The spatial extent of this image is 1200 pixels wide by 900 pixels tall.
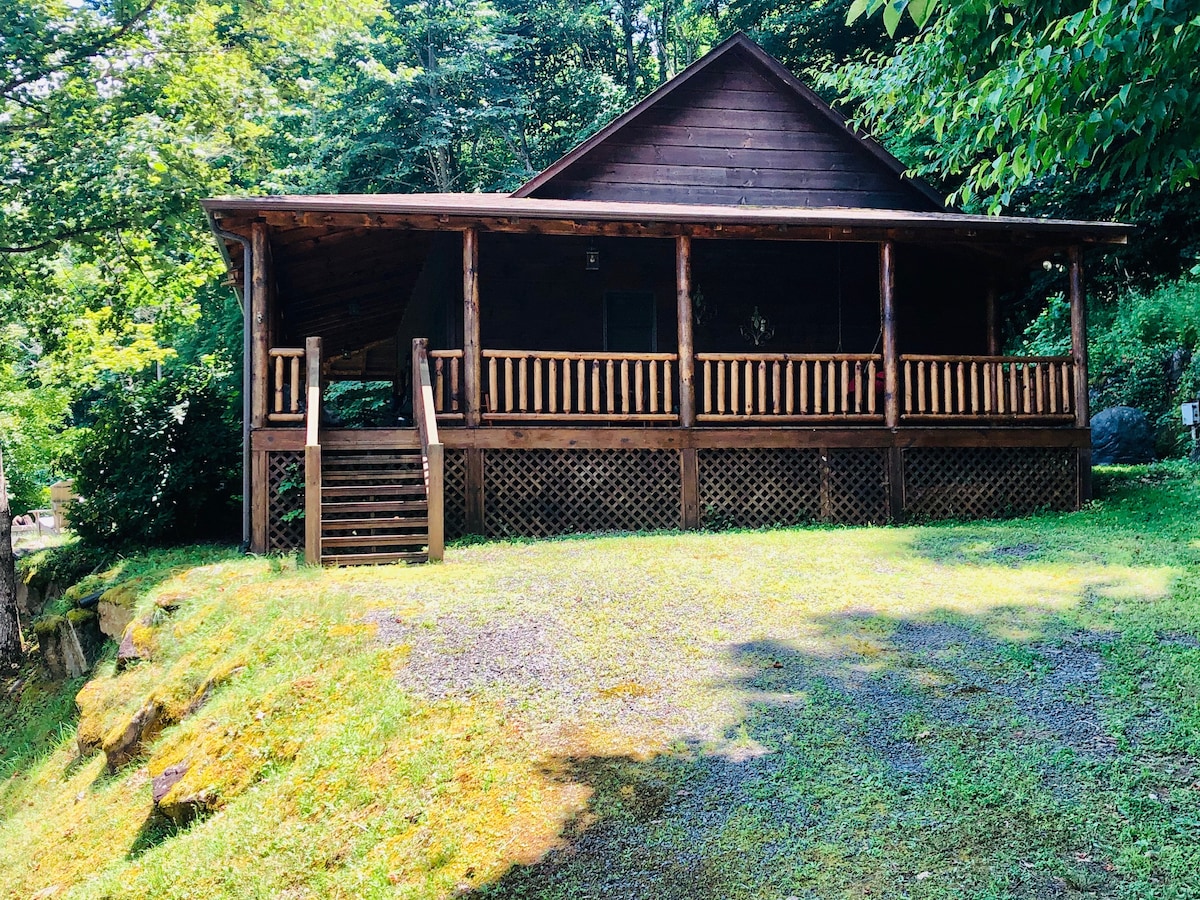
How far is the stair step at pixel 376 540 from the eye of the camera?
9.55 m

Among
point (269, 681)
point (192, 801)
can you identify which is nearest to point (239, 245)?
point (269, 681)

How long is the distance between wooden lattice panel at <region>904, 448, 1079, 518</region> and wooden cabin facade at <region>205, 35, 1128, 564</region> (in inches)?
1.2

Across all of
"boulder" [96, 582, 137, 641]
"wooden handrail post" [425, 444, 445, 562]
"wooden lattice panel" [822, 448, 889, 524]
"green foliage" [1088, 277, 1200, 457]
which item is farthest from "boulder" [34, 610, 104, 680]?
"green foliage" [1088, 277, 1200, 457]

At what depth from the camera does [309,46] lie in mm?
20281

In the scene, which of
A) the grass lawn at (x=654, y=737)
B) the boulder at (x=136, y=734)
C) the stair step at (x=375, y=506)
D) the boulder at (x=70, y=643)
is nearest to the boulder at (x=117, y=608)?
the boulder at (x=70, y=643)

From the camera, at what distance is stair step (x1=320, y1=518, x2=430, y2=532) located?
9.68 meters

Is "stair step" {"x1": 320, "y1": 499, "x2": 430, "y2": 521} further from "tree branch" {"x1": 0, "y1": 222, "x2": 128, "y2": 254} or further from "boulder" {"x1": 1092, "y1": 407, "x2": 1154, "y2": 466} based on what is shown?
"boulder" {"x1": 1092, "y1": 407, "x2": 1154, "y2": 466}

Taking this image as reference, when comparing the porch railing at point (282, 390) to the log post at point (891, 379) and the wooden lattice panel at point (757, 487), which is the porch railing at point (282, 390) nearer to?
the wooden lattice panel at point (757, 487)

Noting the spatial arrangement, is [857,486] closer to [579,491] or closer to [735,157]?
[579,491]

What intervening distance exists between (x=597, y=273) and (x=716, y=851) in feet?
40.3

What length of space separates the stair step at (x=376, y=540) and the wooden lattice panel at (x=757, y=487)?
405cm

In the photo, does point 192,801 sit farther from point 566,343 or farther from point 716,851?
point 566,343

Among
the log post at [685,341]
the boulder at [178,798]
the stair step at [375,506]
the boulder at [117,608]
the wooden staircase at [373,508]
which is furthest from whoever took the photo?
the log post at [685,341]

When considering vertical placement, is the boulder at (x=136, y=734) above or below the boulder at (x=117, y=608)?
below
